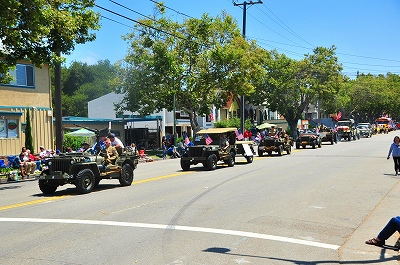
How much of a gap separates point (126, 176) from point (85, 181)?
2065 mm

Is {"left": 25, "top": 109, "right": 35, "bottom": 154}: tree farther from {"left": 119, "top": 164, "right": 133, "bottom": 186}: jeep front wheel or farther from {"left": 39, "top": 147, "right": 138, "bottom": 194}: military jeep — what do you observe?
{"left": 39, "top": 147, "right": 138, "bottom": 194}: military jeep

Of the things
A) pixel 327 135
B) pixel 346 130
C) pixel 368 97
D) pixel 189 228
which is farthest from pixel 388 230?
pixel 368 97

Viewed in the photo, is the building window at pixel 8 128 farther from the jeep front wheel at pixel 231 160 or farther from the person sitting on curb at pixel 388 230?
the person sitting on curb at pixel 388 230

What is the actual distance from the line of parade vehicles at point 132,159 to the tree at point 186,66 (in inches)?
318

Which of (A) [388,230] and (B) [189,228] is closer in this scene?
(A) [388,230]

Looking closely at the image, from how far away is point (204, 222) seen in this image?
381 inches

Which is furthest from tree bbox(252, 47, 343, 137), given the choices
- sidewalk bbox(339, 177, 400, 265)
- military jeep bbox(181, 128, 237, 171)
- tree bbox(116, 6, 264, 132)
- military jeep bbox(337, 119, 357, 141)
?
sidewalk bbox(339, 177, 400, 265)

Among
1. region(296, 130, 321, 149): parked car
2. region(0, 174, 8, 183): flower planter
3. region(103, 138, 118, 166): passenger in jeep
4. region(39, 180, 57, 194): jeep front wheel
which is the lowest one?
region(0, 174, 8, 183): flower planter

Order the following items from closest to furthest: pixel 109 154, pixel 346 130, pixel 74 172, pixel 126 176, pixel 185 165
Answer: pixel 74 172 → pixel 109 154 → pixel 126 176 → pixel 185 165 → pixel 346 130

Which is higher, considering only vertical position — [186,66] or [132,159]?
[186,66]

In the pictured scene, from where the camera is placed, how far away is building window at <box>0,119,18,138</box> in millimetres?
26922

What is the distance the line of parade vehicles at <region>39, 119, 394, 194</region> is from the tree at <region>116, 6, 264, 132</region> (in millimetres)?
8071

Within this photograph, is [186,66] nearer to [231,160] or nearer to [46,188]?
[231,160]

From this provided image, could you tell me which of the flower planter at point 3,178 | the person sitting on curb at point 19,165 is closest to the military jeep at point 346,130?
the person sitting on curb at point 19,165
